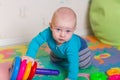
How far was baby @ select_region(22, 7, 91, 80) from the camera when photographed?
1000 millimetres

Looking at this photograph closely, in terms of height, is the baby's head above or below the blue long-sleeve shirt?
above

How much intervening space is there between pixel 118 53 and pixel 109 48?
8 centimetres

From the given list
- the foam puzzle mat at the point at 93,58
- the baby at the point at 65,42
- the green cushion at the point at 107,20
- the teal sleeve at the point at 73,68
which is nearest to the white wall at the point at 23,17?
the foam puzzle mat at the point at 93,58

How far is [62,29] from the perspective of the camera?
100cm

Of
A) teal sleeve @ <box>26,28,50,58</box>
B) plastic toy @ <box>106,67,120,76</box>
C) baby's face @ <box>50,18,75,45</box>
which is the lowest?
plastic toy @ <box>106,67,120,76</box>

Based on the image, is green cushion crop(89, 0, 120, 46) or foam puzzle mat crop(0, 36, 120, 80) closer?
foam puzzle mat crop(0, 36, 120, 80)

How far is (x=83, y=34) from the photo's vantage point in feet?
5.47

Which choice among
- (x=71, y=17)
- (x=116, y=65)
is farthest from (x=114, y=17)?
(x=71, y=17)

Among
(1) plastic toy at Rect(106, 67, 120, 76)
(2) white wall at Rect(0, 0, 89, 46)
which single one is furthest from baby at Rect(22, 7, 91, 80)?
(2) white wall at Rect(0, 0, 89, 46)

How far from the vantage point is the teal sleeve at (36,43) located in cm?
107

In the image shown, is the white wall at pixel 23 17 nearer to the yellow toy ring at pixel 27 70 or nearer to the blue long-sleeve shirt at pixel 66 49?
the blue long-sleeve shirt at pixel 66 49

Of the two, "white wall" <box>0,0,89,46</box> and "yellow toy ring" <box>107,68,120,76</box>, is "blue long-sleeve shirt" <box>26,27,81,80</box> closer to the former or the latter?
"yellow toy ring" <box>107,68,120,76</box>

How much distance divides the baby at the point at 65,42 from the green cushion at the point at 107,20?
14.2 inches

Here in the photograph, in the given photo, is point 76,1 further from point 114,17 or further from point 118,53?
point 118,53
